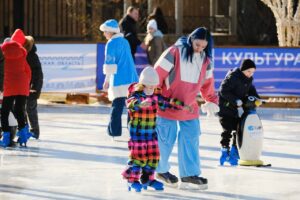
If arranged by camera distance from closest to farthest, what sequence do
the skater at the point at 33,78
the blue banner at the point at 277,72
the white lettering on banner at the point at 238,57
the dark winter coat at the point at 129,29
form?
the skater at the point at 33,78, the dark winter coat at the point at 129,29, the blue banner at the point at 277,72, the white lettering on banner at the point at 238,57

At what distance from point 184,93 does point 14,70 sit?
361cm

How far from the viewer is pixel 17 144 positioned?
13070mm

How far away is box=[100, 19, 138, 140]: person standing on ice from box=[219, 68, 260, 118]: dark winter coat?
6.96ft

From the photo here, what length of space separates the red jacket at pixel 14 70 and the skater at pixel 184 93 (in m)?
3.35

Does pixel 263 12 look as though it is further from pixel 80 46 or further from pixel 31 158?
pixel 31 158

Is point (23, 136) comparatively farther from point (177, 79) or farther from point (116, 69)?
point (177, 79)

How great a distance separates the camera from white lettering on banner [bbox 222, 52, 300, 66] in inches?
734

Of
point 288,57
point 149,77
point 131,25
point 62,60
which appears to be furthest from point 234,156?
point 62,60

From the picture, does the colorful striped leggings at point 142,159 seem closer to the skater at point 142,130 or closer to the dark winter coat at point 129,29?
the skater at point 142,130

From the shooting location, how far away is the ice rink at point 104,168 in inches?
374

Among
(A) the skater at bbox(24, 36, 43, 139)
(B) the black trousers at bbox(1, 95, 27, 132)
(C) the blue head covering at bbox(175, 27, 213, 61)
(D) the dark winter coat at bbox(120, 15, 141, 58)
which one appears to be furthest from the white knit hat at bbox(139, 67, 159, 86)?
(D) the dark winter coat at bbox(120, 15, 141, 58)

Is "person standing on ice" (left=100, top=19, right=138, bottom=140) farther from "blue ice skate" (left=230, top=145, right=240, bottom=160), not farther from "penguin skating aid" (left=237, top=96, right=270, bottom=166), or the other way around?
"penguin skating aid" (left=237, top=96, right=270, bottom=166)

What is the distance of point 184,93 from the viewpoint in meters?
9.65

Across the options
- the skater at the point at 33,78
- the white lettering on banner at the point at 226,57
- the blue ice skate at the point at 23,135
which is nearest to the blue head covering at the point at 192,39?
the blue ice skate at the point at 23,135
